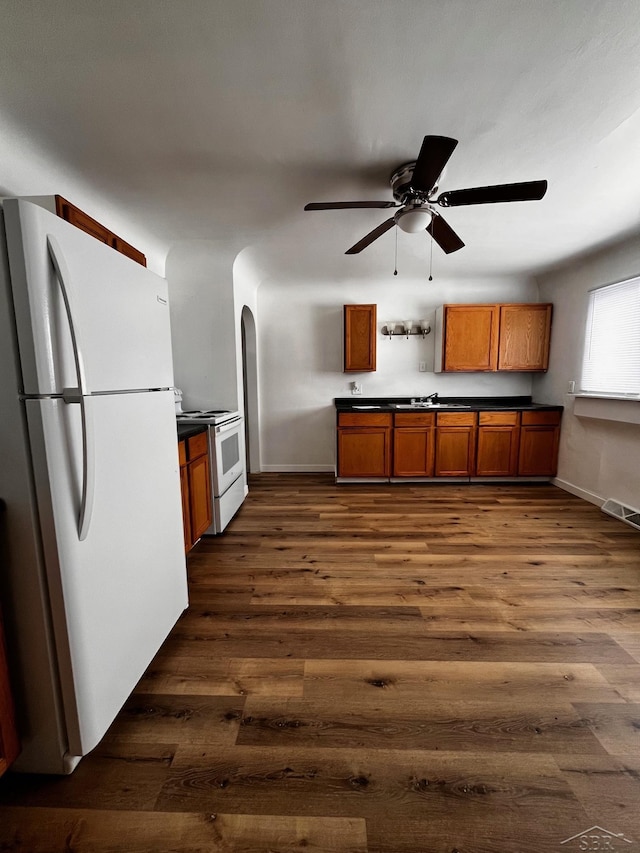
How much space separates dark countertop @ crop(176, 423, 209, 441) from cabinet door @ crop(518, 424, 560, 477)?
3510mm

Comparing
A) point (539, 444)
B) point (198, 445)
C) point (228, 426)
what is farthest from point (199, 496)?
point (539, 444)

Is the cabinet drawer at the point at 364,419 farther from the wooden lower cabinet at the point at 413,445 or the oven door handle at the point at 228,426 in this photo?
the oven door handle at the point at 228,426

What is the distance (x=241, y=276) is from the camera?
350 centimetres

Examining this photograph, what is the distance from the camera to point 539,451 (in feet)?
12.7

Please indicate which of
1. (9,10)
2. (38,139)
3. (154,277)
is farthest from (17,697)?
(38,139)

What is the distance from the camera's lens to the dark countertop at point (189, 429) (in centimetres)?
214

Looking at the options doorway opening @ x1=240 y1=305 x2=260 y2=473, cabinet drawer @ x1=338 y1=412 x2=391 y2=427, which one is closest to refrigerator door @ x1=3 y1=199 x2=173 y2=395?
cabinet drawer @ x1=338 y1=412 x2=391 y2=427

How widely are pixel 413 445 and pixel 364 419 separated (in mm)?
656

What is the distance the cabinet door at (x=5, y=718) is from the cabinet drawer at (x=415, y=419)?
351 cm

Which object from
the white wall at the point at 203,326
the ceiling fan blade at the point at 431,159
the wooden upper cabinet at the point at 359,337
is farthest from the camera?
the wooden upper cabinet at the point at 359,337

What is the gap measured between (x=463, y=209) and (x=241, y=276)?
216 cm

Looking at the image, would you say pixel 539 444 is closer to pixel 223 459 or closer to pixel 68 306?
pixel 223 459

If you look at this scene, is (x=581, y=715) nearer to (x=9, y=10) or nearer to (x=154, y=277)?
(x=154, y=277)

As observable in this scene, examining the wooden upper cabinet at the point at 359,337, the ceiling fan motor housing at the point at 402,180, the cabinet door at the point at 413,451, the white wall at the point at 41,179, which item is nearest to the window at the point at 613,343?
the cabinet door at the point at 413,451
